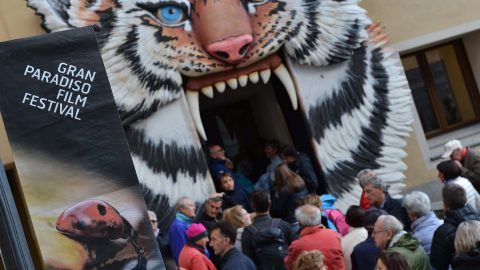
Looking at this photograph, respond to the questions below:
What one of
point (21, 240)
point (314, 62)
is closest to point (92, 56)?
point (21, 240)

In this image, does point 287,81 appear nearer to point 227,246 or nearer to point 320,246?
point 320,246

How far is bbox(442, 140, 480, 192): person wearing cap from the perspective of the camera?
30.7 feet

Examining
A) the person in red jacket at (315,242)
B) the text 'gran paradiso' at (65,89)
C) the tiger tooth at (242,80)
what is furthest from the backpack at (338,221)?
the text 'gran paradiso' at (65,89)

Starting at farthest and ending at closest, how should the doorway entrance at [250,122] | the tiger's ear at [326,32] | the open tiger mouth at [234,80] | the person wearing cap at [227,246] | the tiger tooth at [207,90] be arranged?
the doorway entrance at [250,122], the tiger's ear at [326,32], the tiger tooth at [207,90], the open tiger mouth at [234,80], the person wearing cap at [227,246]

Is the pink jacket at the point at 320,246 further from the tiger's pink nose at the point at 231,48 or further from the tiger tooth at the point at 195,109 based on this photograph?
the tiger's pink nose at the point at 231,48

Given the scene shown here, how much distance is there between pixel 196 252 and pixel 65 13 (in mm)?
3874

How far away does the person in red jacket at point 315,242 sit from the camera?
6336mm

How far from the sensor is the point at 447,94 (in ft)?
42.4

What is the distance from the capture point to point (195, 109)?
398 inches

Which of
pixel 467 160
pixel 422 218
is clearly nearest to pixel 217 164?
pixel 467 160

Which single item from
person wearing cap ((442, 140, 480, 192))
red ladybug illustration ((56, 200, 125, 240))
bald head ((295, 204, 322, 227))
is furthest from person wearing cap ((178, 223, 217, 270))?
person wearing cap ((442, 140, 480, 192))

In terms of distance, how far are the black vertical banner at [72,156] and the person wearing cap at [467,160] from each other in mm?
5637

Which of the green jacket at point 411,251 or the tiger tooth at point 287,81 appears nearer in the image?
the green jacket at point 411,251

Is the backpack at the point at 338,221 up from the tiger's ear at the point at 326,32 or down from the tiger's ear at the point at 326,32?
down
